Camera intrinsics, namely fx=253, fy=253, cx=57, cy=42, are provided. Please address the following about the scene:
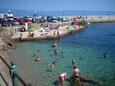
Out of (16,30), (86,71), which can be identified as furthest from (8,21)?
(86,71)

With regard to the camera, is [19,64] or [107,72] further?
[19,64]

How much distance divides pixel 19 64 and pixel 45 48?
514 inches

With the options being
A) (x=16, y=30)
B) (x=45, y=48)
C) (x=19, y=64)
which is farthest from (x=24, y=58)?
(x=16, y=30)

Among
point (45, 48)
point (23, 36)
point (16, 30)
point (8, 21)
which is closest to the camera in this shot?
point (45, 48)

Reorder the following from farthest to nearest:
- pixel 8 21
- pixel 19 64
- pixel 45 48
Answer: pixel 8 21 → pixel 45 48 → pixel 19 64

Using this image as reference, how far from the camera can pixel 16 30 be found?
54688mm

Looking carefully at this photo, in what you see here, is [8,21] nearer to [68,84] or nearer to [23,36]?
[23,36]

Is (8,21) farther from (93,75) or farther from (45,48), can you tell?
(93,75)

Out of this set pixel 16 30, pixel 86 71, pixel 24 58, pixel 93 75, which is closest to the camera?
pixel 93 75

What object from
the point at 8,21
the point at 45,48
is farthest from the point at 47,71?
the point at 8,21

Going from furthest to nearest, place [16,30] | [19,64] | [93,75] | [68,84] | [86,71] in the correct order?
→ [16,30], [19,64], [86,71], [93,75], [68,84]

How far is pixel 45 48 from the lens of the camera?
138 feet

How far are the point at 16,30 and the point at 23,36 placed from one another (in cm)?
567

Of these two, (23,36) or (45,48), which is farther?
(23,36)
